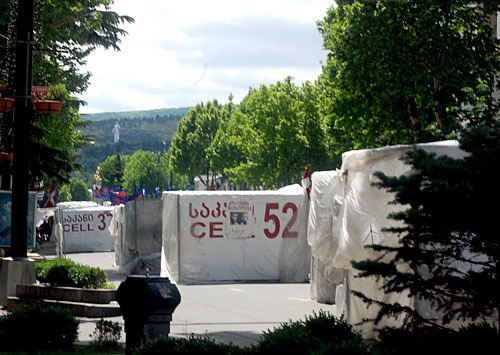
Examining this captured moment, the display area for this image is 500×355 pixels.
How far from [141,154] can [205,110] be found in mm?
65145

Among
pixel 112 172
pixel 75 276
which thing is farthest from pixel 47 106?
pixel 112 172

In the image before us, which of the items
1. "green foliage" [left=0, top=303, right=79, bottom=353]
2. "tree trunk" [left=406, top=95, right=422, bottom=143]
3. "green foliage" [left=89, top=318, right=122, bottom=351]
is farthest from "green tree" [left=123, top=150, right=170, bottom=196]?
"green foliage" [left=0, top=303, right=79, bottom=353]

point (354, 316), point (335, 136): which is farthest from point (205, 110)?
point (354, 316)

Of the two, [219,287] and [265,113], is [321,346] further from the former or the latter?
[265,113]

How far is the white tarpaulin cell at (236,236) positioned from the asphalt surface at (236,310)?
0.89 metres

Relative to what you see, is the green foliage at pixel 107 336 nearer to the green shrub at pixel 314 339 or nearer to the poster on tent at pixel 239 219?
the green shrub at pixel 314 339

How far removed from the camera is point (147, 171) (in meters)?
158

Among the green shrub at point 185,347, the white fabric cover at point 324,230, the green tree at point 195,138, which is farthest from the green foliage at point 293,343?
the green tree at point 195,138

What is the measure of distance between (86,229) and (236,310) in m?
33.1

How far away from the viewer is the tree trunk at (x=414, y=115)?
26.1m

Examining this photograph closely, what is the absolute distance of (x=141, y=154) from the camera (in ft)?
538

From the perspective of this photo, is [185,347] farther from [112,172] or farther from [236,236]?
[112,172]

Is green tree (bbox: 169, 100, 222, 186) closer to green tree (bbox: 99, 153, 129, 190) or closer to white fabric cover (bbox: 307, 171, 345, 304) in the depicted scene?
white fabric cover (bbox: 307, 171, 345, 304)

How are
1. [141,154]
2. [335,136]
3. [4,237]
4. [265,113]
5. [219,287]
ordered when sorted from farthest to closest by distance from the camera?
[141,154], [265,113], [335,136], [219,287], [4,237]
